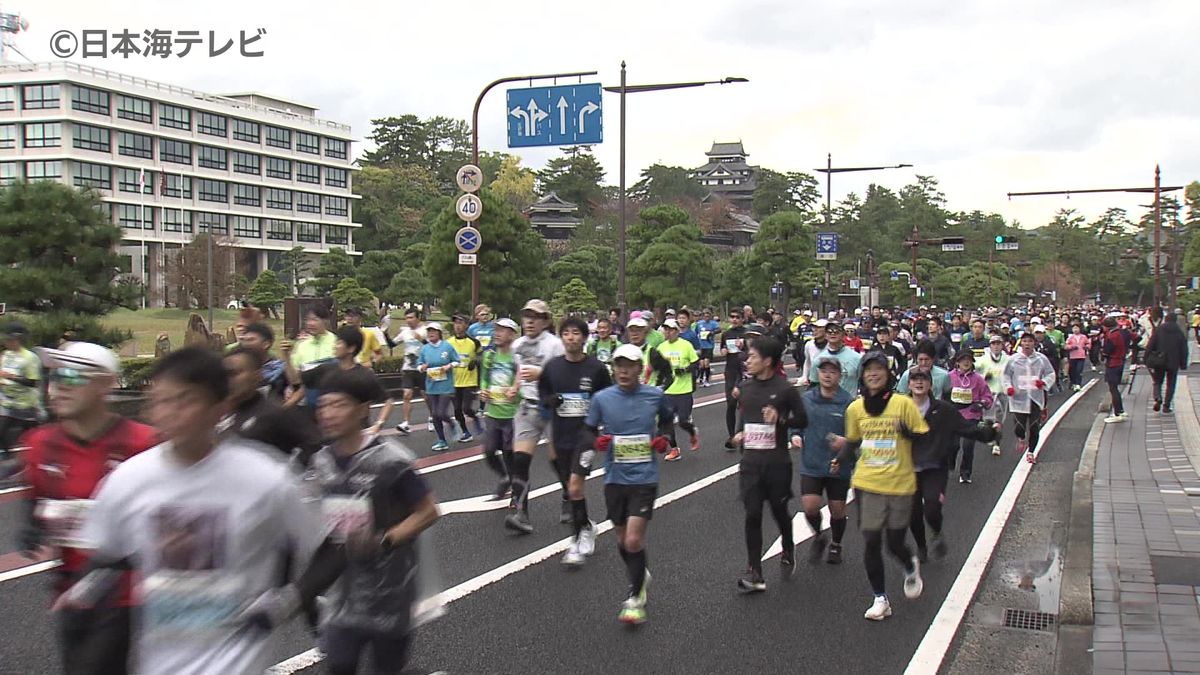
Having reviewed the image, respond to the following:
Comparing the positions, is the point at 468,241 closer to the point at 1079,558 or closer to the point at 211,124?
the point at 1079,558

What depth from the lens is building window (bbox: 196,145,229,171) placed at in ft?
240

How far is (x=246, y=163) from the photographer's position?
77125 millimetres

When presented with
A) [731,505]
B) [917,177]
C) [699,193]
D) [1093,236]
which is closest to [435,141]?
[699,193]

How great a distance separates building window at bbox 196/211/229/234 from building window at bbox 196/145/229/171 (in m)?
3.40

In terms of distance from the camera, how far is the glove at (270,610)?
10.3ft

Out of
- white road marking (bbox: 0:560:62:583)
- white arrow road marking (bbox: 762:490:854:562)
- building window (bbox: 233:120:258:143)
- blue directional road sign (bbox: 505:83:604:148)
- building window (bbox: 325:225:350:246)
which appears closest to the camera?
white road marking (bbox: 0:560:62:583)

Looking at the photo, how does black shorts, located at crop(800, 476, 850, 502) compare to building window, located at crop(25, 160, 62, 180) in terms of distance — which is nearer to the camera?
black shorts, located at crop(800, 476, 850, 502)

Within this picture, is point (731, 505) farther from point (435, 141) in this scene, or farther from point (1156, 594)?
point (435, 141)

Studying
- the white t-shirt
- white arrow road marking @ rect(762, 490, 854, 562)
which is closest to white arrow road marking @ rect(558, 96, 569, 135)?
white arrow road marking @ rect(762, 490, 854, 562)

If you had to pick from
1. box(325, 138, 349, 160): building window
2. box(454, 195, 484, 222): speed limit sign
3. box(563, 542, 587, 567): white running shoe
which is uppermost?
box(325, 138, 349, 160): building window

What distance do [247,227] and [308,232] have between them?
571 cm

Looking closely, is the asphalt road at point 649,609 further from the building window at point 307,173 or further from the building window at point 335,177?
the building window at point 335,177

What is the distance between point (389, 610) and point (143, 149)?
71728 mm

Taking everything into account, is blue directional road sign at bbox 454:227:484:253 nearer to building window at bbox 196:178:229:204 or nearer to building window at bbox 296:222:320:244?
building window at bbox 196:178:229:204
